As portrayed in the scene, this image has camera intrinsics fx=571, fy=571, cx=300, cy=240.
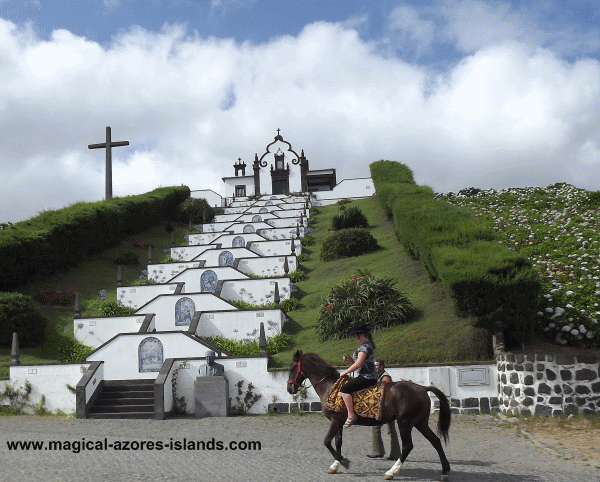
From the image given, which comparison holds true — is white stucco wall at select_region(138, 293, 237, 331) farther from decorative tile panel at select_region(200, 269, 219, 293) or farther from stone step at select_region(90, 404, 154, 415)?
stone step at select_region(90, 404, 154, 415)

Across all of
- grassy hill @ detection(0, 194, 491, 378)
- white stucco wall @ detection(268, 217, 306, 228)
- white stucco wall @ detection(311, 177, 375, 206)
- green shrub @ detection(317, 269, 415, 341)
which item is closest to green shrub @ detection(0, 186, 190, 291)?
grassy hill @ detection(0, 194, 491, 378)

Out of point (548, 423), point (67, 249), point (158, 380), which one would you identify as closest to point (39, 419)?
point (158, 380)

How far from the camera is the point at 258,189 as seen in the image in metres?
59.9

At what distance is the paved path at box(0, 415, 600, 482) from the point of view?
8.33m

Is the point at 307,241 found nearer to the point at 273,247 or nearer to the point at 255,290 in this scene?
the point at 273,247

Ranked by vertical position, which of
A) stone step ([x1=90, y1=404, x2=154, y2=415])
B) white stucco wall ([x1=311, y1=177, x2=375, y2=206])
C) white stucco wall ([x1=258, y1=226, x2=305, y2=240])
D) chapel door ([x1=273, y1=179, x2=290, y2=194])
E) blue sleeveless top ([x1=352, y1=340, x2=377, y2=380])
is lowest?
stone step ([x1=90, y1=404, x2=154, y2=415])

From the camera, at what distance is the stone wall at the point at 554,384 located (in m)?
12.5

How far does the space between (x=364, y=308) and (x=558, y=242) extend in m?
8.57

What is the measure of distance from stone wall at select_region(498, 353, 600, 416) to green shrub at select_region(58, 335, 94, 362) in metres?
12.9

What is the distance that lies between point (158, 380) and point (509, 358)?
8.50 meters

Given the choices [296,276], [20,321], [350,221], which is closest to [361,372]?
[20,321]

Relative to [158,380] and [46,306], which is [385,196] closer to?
[46,306]

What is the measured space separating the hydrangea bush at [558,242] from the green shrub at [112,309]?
1449 centimetres

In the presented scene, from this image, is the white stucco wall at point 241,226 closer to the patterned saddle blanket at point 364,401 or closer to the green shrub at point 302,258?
the green shrub at point 302,258
